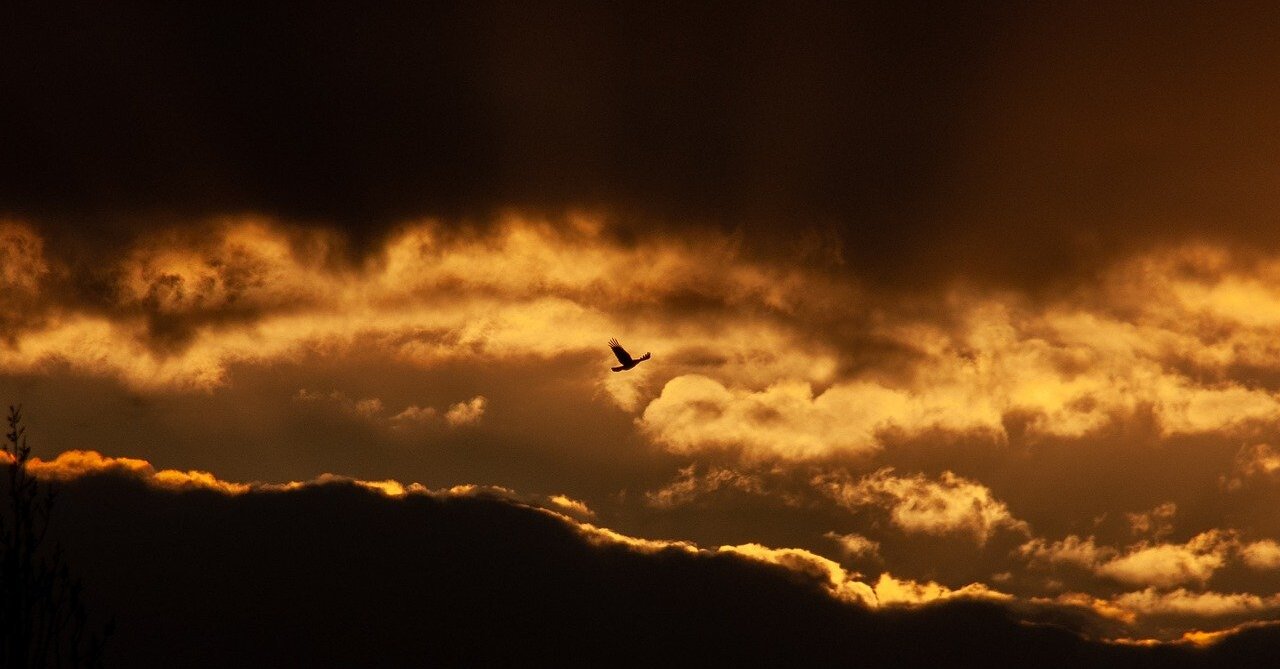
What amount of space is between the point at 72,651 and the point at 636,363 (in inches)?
1718

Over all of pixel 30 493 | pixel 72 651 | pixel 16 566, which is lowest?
pixel 72 651

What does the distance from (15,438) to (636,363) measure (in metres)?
41.3

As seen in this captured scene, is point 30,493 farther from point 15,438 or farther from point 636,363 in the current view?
point 636,363

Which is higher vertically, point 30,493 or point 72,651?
point 30,493

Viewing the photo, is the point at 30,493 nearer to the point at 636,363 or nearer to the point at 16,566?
the point at 16,566

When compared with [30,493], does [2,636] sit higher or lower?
lower

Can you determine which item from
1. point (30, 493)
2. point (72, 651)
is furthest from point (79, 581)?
point (30, 493)

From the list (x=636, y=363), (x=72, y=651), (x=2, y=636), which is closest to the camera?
(x=72, y=651)

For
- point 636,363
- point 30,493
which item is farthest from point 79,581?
point 636,363

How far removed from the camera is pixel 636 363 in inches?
2788

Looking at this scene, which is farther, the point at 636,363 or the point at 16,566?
the point at 636,363

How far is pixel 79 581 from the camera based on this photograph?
1237 inches

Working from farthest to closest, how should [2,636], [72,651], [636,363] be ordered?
1. [636,363]
2. [2,636]
3. [72,651]

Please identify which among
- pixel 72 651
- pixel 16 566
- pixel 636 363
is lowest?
pixel 72 651
